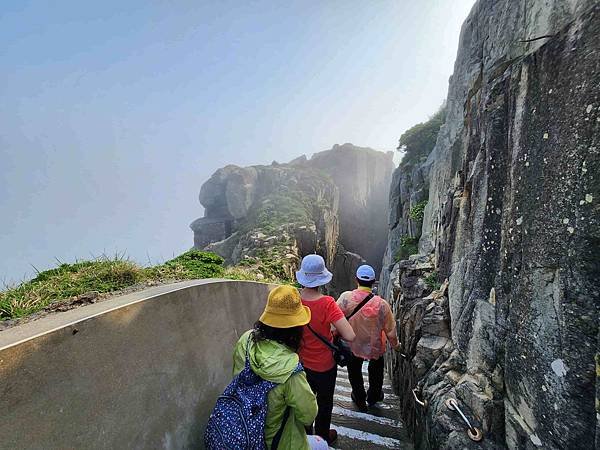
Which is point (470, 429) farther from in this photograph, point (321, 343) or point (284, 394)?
point (284, 394)

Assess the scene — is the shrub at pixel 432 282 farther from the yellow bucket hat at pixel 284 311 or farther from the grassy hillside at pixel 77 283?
the grassy hillside at pixel 77 283

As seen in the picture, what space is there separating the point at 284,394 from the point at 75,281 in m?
2.56

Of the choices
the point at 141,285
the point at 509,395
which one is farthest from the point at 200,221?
the point at 509,395

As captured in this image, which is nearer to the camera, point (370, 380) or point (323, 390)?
point (323, 390)

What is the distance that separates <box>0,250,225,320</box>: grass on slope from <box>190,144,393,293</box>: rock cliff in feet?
31.2

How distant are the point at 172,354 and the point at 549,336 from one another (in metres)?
2.99

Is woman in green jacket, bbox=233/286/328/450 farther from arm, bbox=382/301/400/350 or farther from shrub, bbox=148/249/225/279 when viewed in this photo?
shrub, bbox=148/249/225/279

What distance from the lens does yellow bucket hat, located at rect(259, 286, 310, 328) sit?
236 cm

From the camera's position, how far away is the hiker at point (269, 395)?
6.67 feet

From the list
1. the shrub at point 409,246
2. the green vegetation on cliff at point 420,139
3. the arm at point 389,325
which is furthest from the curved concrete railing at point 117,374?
the green vegetation on cliff at point 420,139

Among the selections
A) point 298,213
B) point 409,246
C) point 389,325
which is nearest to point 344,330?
point 389,325

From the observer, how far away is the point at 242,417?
2.03 meters

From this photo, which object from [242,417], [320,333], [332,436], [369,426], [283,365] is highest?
[283,365]

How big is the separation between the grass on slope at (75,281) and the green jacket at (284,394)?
1910mm
